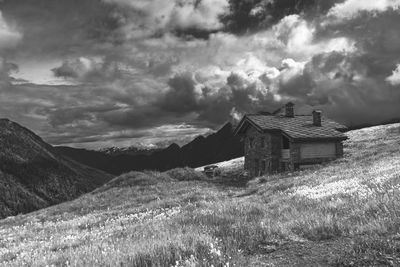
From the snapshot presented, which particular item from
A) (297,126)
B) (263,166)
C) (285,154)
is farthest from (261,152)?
(297,126)

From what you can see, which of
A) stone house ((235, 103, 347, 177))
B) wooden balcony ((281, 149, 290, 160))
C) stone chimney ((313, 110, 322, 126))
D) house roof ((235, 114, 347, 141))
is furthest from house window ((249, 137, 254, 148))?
stone chimney ((313, 110, 322, 126))

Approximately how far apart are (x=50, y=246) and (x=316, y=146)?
43.7 metres

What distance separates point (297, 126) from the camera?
52.2 metres

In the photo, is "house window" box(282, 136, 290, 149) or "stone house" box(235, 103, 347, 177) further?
"house window" box(282, 136, 290, 149)

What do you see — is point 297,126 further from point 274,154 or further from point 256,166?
point 256,166

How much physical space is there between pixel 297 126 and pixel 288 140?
251 cm

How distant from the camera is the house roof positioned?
49281 millimetres

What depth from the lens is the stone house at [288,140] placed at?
49.2 meters

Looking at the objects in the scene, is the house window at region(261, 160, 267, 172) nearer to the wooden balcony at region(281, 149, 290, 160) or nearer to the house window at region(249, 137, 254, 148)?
the house window at region(249, 137, 254, 148)

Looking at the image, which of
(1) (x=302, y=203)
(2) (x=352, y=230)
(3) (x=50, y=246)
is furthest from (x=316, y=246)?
(3) (x=50, y=246)

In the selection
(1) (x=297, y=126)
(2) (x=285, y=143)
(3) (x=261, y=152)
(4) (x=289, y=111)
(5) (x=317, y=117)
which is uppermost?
(4) (x=289, y=111)

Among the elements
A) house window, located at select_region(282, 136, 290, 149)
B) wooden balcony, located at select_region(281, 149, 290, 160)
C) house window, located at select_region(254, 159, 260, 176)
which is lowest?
house window, located at select_region(254, 159, 260, 176)

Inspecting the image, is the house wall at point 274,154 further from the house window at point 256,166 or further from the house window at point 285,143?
the house window at point 285,143

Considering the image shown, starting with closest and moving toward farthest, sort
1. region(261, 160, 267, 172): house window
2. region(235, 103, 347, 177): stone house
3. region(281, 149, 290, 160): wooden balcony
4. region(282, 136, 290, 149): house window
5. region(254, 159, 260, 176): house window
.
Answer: region(235, 103, 347, 177): stone house < region(281, 149, 290, 160): wooden balcony < region(282, 136, 290, 149): house window < region(261, 160, 267, 172): house window < region(254, 159, 260, 176): house window
